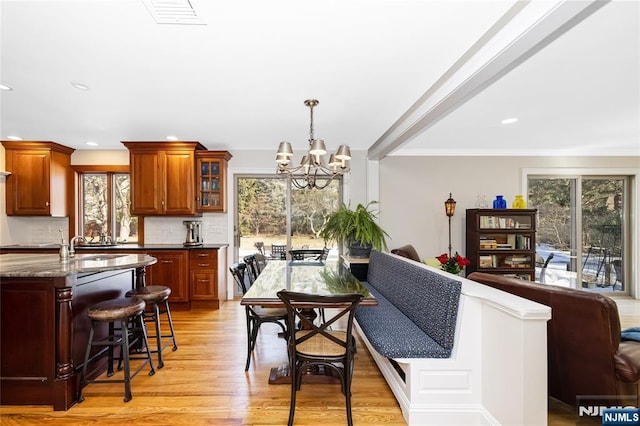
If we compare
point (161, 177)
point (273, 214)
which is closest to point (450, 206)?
point (273, 214)

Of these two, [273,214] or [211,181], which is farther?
[273,214]

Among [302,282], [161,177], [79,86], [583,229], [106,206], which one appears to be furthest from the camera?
[583,229]

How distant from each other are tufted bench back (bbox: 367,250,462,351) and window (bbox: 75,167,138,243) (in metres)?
4.30

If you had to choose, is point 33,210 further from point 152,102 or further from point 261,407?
point 261,407

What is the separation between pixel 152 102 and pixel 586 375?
4.10 m

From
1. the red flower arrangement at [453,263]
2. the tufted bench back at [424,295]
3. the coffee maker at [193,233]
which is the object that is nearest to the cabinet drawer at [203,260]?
the coffee maker at [193,233]

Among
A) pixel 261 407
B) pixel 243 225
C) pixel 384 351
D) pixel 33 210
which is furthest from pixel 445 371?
pixel 33 210

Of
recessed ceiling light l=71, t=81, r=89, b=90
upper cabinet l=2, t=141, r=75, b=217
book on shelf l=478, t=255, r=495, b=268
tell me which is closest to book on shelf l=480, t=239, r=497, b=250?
book on shelf l=478, t=255, r=495, b=268

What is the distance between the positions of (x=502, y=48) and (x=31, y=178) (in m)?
6.10

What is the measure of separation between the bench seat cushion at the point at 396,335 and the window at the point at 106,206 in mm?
4369

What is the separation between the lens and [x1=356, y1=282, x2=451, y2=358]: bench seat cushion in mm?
1886

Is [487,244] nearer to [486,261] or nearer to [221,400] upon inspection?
[486,261]

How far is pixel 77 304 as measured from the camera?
228 centimetres

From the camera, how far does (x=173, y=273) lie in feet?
14.2
